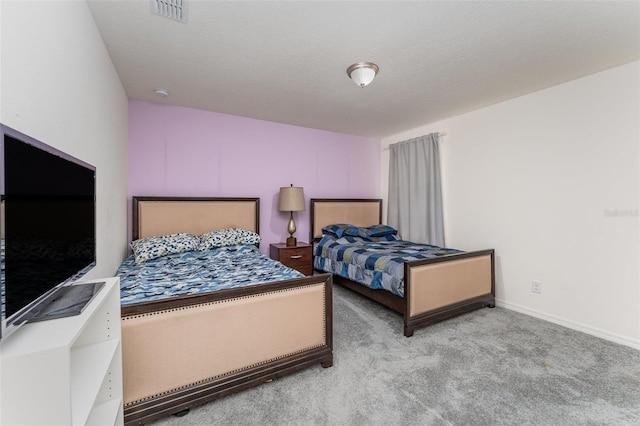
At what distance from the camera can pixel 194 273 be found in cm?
224

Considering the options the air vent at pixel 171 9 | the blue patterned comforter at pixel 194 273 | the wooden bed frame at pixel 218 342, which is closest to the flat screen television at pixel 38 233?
the wooden bed frame at pixel 218 342

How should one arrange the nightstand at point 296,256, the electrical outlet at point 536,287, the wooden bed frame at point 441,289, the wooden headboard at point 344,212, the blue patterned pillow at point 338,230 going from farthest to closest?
1. the wooden headboard at point 344,212
2. the blue patterned pillow at point 338,230
3. the nightstand at point 296,256
4. the electrical outlet at point 536,287
5. the wooden bed frame at point 441,289

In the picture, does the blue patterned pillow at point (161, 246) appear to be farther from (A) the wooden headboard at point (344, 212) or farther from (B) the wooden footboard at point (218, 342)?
(A) the wooden headboard at point (344, 212)

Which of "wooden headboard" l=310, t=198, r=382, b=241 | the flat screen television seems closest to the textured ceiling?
the flat screen television

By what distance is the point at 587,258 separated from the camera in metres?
2.54

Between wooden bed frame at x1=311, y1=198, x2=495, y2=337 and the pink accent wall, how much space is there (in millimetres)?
1621

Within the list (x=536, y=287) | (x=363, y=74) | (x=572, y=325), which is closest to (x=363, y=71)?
(x=363, y=74)

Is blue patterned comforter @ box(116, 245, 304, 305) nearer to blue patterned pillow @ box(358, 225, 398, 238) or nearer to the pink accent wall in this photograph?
the pink accent wall

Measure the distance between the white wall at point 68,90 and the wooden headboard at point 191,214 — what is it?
55cm

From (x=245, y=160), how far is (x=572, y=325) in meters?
3.93

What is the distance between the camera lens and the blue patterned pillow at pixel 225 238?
3041 mm

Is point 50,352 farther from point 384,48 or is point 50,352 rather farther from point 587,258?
point 587,258

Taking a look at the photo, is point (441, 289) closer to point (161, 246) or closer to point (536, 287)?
point (536, 287)

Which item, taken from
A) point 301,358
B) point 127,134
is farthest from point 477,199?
point 127,134
